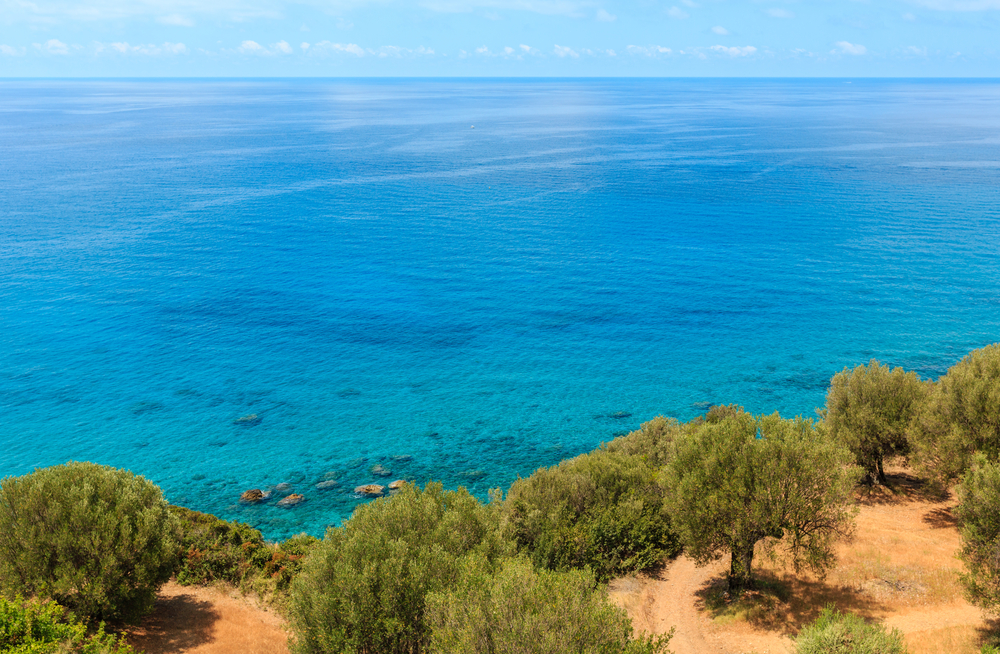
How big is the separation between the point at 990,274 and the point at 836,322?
30.7m

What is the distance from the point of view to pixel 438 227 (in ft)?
403

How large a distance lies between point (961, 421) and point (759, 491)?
15717 millimetres

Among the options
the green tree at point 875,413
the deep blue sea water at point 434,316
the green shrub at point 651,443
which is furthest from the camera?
the deep blue sea water at point 434,316

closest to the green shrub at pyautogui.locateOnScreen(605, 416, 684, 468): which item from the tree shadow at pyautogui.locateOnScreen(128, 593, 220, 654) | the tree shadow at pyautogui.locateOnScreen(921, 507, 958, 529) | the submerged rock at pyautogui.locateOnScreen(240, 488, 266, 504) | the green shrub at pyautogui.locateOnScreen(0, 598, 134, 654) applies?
the tree shadow at pyautogui.locateOnScreen(921, 507, 958, 529)

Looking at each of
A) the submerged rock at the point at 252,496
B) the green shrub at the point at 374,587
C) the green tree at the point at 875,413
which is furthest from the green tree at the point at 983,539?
the submerged rock at the point at 252,496

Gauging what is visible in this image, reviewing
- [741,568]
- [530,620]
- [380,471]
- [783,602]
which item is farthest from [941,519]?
Result: [380,471]

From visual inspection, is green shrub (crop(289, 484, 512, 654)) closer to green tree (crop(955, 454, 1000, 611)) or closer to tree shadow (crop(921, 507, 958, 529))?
green tree (crop(955, 454, 1000, 611))

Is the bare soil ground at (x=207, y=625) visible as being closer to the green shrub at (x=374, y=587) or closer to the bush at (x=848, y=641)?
the green shrub at (x=374, y=587)

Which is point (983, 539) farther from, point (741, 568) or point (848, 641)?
point (741, 568)

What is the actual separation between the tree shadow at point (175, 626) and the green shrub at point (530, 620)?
1704 centimetres

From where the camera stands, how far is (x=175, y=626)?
1265 inches

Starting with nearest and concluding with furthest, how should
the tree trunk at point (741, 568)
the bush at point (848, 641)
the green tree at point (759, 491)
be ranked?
the bush at point (848, 641), the green tree at point (759, 491), the tree trunk at point (741, 568)

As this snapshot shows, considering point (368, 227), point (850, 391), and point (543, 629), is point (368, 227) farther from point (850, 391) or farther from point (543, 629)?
point (543, 629)

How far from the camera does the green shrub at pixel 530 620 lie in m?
18.1
